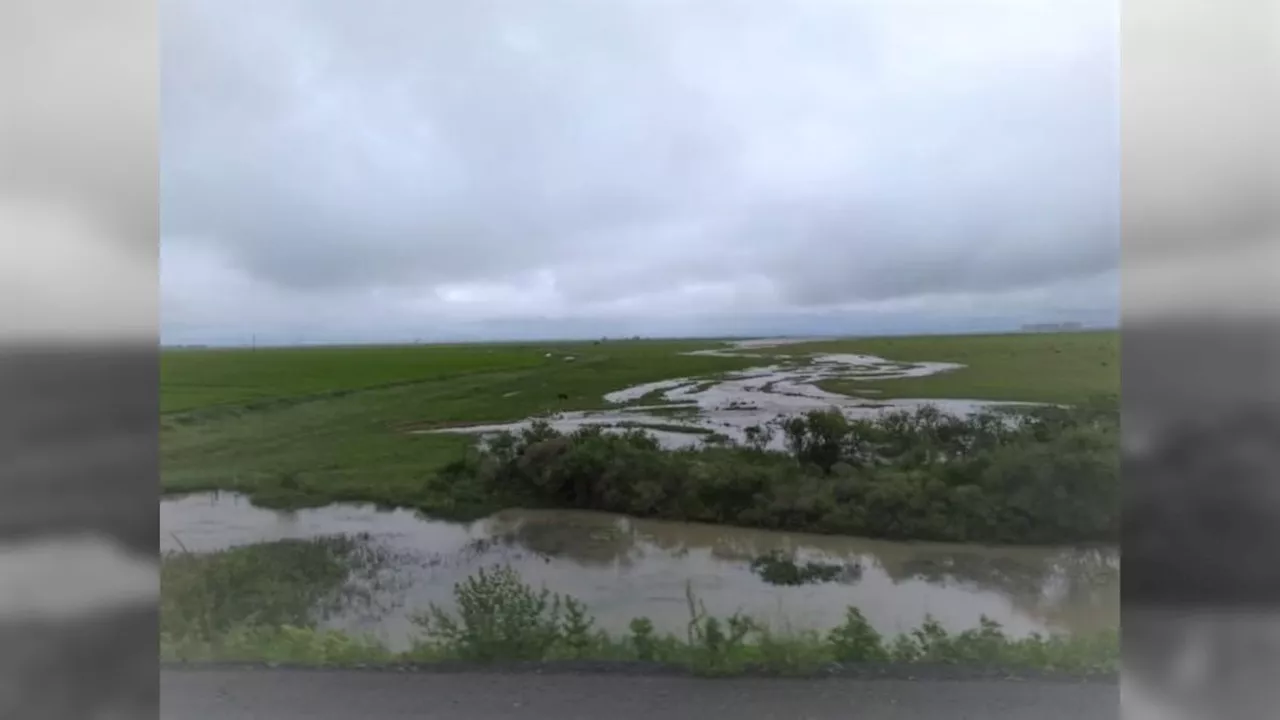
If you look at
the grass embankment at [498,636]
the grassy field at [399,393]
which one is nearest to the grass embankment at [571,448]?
the grassy field at [399,393]

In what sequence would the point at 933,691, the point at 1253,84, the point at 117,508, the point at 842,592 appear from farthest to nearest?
1. the point at 842,592
2. the point at 933,691
3. the point at 117,508
4. the point at 1253,84

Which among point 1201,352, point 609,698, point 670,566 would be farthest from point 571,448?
point 1201,352

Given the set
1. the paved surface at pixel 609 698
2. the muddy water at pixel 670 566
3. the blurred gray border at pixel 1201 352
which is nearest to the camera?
the blurred gray border at pixel 1201 352

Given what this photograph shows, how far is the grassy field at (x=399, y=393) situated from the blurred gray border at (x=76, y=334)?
423 mm

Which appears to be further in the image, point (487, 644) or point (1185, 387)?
point (487, 644)

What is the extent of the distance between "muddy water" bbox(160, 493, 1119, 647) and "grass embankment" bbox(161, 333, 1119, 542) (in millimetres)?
45

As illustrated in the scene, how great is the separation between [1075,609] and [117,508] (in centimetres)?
213

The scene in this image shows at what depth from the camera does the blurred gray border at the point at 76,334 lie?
114cm

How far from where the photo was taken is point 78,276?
1.14m

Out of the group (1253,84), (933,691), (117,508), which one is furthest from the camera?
(933,691)

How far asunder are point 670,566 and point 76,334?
4.43 feet

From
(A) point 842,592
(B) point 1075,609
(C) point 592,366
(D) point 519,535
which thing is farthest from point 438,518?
(B) point 1075,609

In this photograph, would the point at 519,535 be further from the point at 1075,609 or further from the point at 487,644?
the point at 1075,609

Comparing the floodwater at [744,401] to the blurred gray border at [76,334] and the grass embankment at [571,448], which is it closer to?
the grass embankment at [571,448]
